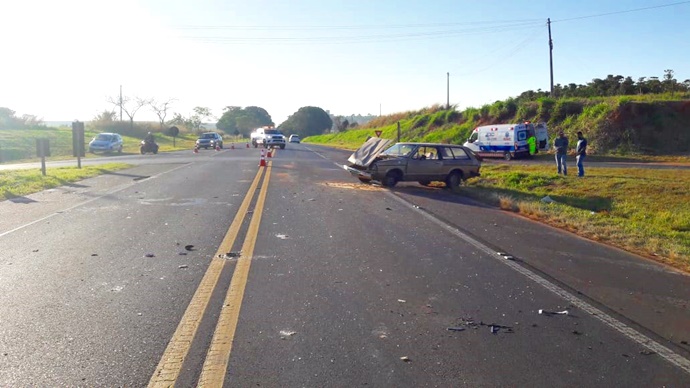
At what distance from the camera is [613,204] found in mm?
16875

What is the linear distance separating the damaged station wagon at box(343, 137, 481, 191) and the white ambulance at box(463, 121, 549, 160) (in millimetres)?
16469

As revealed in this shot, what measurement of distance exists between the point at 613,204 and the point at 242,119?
15012 cm

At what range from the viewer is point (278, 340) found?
227 inches

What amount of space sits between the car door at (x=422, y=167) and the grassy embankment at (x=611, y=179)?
43.7 inches

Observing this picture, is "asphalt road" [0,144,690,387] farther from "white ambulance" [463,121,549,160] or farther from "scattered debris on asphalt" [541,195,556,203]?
"white ambulance" [463,121,549,160]

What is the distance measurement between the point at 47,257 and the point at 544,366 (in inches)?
272

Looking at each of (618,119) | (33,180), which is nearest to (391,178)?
(33,180)

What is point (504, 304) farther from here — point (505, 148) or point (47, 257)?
point (505, 148)

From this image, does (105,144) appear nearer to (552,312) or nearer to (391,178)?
(391,178)

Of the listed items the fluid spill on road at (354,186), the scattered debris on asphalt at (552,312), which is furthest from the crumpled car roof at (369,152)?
the scattered debris on asphalt at (552,312)

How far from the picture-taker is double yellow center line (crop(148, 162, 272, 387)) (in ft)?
16.2

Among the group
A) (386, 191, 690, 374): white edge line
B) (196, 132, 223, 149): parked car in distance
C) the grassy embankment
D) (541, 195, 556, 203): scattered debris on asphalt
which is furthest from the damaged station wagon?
(196, 132, 223, 149): parked car in distance

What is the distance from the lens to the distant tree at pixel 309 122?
157 metres

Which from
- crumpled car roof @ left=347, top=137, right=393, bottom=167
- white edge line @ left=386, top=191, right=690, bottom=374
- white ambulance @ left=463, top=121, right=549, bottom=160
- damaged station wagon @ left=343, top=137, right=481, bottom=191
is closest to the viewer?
white edge line @ left=386, top=191, right=690, bottom=374
